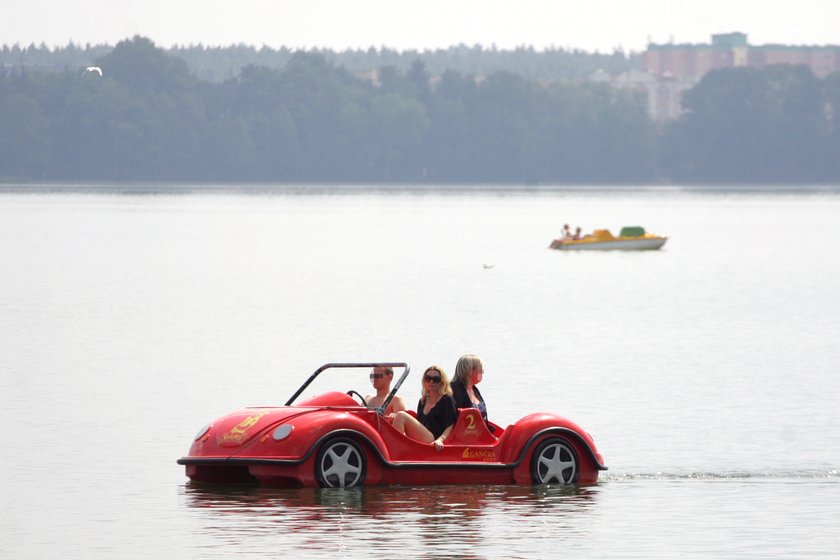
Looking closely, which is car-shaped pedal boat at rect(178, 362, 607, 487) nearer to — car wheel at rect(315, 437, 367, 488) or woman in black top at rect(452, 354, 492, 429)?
car wheel at rect(315, 437, 367, 488)

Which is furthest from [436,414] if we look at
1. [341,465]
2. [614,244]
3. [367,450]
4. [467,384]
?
[614,244]

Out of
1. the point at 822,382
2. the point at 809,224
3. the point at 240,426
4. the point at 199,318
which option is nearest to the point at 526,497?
the point at 240,426

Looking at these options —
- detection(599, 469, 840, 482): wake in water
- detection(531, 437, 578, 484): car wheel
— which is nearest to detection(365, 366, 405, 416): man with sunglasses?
detection(531, 437, 578, 484): car wheel

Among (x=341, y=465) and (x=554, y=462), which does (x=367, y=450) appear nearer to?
(x=341, y=465)

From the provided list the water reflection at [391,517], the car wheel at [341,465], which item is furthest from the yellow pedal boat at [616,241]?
the car wheel at [341,465]

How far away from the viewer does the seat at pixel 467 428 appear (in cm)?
1806

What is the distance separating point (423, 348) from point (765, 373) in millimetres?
7223

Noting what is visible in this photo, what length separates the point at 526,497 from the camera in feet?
59.1

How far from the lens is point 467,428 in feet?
59.4

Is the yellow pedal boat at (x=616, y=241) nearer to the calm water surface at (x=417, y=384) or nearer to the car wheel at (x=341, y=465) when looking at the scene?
the calm water surface at (x=417, y=384)

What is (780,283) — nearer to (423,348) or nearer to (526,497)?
(423,348)

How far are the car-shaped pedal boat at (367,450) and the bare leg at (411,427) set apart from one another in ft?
0.39

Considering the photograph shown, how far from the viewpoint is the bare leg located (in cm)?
1791

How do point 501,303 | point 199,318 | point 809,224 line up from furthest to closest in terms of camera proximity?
point 809,224
point 501,303
point 199,318
